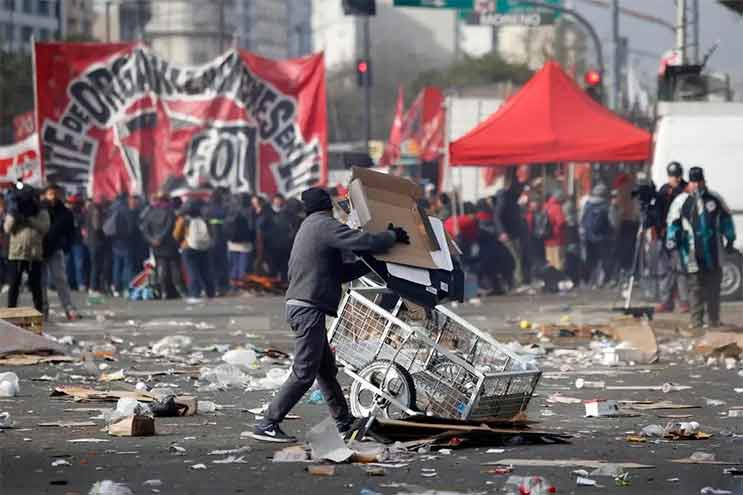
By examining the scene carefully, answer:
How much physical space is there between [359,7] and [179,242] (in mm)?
6074

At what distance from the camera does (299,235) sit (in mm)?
10516

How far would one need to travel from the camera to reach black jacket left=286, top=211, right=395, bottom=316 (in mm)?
10266

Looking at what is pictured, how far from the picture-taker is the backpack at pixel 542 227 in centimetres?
3036

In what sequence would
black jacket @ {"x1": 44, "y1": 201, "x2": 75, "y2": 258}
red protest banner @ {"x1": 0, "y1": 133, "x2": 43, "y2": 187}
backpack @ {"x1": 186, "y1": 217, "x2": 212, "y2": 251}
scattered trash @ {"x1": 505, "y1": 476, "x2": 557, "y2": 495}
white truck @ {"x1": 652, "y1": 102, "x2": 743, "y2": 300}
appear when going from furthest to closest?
red protest banner @ {"x1": 0, "y1": 133, "x2": 43, "y2": 187} → backpack @ {"x1": 186, "y1": 217, "x2": 212, "y2": 251} → white truck @ {"x1": 652, "y1": 102, "x2": 743, "y2": 300} → black jacket @ {"x1": 44, "y1": 201, "x2": 75, "y2": 258} → scattered trash @ {"x1": 505, "y1": 476, "x2": 557, "y2": 495}

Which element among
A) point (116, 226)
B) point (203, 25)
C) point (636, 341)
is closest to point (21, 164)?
point (116, 226)

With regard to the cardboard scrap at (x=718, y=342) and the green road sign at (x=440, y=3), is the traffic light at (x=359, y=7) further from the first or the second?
the cardboard scrap at (x=718, y=342)

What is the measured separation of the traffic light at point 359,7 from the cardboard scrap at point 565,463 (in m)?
23.1

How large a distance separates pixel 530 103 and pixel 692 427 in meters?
17.1

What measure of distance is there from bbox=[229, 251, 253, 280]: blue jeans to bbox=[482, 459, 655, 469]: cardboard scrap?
20.6 metres

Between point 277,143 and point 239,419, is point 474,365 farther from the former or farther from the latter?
point 277,143

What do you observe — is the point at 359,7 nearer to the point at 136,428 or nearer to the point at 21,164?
the point at 21,164

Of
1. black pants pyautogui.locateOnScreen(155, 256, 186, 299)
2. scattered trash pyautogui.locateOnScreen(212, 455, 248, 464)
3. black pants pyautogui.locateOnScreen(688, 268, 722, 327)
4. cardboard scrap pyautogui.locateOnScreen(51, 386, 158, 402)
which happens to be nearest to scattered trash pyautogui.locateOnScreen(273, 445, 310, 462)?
scattered trash pyautogui.locateOnScreen(212, 455, 248, 464)

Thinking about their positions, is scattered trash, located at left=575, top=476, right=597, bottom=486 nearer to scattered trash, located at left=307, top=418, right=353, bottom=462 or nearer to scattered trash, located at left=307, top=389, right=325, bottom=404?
scattered trash, located at left=307, top=418, right=353, bottom=462

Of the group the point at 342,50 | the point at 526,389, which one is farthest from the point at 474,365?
the point at 342,50
